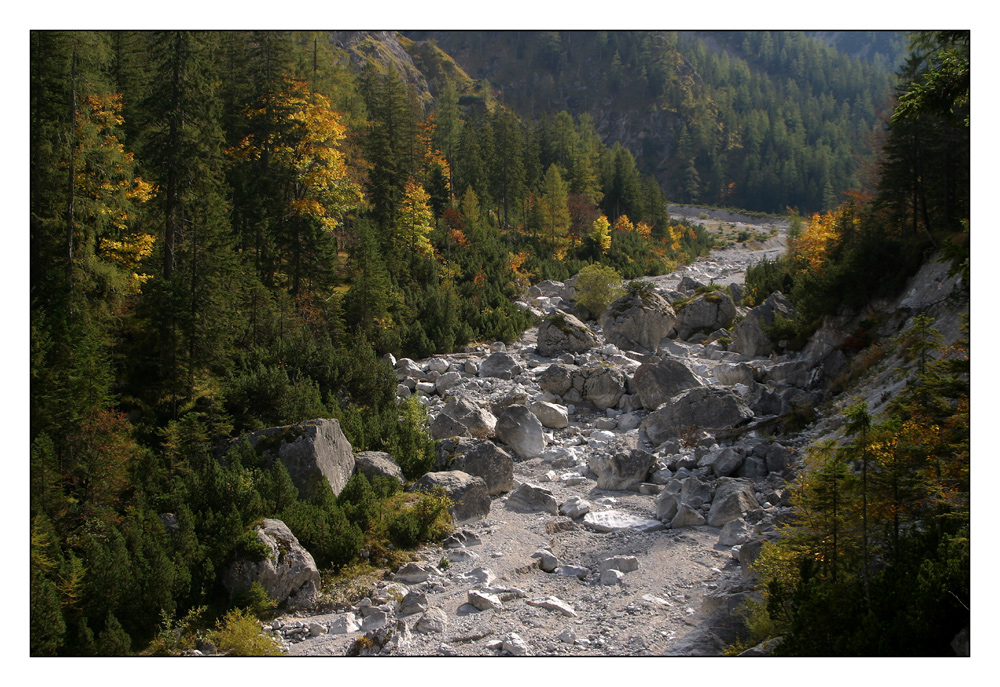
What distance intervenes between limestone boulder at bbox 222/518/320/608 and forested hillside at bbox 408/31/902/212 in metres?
108

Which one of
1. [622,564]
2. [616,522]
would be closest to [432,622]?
[622,564]

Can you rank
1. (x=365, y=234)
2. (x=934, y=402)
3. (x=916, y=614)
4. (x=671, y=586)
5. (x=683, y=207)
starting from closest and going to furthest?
(x=916, y=614) < (x=934, y=402) < (x=671, y=586) < (x=365, y=234) < (x=683, y=207)

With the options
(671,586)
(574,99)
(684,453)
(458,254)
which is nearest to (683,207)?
(574,99)

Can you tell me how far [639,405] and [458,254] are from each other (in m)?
23.1

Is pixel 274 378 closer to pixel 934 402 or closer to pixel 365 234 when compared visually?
pixel 365 234

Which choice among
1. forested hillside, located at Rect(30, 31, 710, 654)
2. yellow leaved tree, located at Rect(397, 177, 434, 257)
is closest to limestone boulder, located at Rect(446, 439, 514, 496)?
forested hillside, located at Rect(30, 31, 710, 654)

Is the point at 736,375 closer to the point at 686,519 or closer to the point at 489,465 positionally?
the point at 686,519

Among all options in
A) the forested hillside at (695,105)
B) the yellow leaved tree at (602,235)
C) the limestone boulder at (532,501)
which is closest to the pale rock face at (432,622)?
the limestone boulder at (532,501)

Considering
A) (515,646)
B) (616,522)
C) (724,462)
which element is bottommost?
(515,646)

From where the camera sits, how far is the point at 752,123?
125 meters

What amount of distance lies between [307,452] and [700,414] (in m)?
11.2

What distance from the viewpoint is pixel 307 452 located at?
14.6 metres

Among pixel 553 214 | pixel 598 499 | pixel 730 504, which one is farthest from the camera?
pixel 553 214

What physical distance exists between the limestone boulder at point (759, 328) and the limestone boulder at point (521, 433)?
13138mm
